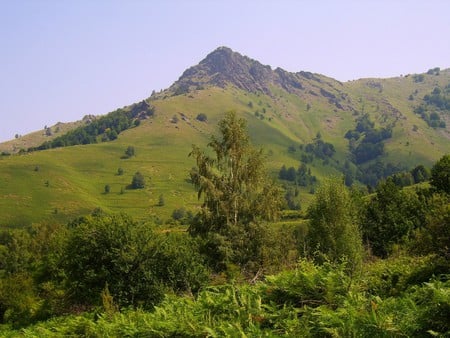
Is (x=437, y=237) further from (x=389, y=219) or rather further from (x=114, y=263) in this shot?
(x=389, y=219)

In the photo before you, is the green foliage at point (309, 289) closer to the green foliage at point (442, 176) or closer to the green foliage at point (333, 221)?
the green foliage at point (333, 221)

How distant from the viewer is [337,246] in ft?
141

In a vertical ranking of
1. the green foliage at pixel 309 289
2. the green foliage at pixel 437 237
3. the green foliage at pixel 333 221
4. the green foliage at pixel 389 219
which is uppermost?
the green foliage at pixel 309 289

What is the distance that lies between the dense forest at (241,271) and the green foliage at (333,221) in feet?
0.41

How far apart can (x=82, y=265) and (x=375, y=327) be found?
3263 cm

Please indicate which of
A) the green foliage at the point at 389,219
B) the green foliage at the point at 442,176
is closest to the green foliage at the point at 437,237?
the green foliage at the point at 389,219

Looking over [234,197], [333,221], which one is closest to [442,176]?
[333,221]

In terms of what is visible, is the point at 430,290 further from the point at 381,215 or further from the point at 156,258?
the point at 381,215

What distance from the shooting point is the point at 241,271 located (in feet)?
140

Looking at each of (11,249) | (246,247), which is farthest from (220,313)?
(11,249)

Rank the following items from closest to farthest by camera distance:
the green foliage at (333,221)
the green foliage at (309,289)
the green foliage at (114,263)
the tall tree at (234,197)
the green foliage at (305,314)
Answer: the green foliage at (305,314)
the green foliage at (309,289)
the green foliage at (114,263)
the green foliage at (333,221)
the tall tree at (234,197)

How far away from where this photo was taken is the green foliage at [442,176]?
2387 inches

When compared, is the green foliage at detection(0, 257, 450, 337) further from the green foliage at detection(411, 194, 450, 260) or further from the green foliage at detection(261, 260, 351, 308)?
the green foliage at detection(411, 194, 450, 260)

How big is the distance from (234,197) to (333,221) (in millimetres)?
10729
